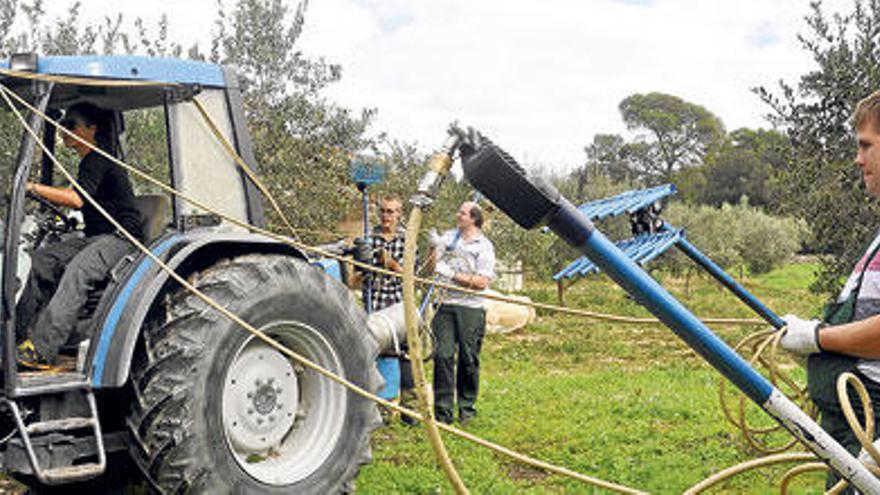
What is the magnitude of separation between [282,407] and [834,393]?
2733 millimetres

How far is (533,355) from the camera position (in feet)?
41.9

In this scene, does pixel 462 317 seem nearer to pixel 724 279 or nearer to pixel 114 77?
pixel 724 279

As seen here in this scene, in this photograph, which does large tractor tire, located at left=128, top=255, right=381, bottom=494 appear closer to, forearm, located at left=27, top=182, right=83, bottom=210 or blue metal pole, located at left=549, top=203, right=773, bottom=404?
forearm, located at left=27, top=182, right=83, bottom=210

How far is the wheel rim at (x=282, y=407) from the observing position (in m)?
4.55

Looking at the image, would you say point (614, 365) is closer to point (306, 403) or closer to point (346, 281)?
point (346, 281)

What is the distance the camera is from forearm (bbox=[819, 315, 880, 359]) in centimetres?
Result: 253

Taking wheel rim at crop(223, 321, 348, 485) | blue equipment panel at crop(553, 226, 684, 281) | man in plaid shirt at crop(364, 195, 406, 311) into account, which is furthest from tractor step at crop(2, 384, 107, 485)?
man in plaid shirt at crop(364, 195, 406, 311)

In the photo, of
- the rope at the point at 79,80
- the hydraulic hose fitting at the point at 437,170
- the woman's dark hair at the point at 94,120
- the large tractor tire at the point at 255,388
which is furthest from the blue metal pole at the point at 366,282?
the hydraulic hose fitting at the point at 437,170

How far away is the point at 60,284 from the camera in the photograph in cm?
436

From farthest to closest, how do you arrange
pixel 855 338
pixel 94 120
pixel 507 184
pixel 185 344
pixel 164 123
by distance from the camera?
pixel 164 123 → pixel 94 120 → pixel 185 344 → pixel 855 338 → pixel 507 184

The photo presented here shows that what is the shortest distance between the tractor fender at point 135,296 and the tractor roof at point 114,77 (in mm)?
768

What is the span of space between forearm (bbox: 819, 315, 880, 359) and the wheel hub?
9.03 ft

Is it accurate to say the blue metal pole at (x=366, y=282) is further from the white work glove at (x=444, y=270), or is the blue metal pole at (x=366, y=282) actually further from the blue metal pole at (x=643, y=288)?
the blue metal pole at (x=643, y=288)

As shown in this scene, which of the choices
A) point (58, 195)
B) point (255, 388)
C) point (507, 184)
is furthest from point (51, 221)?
point (507, 184)
